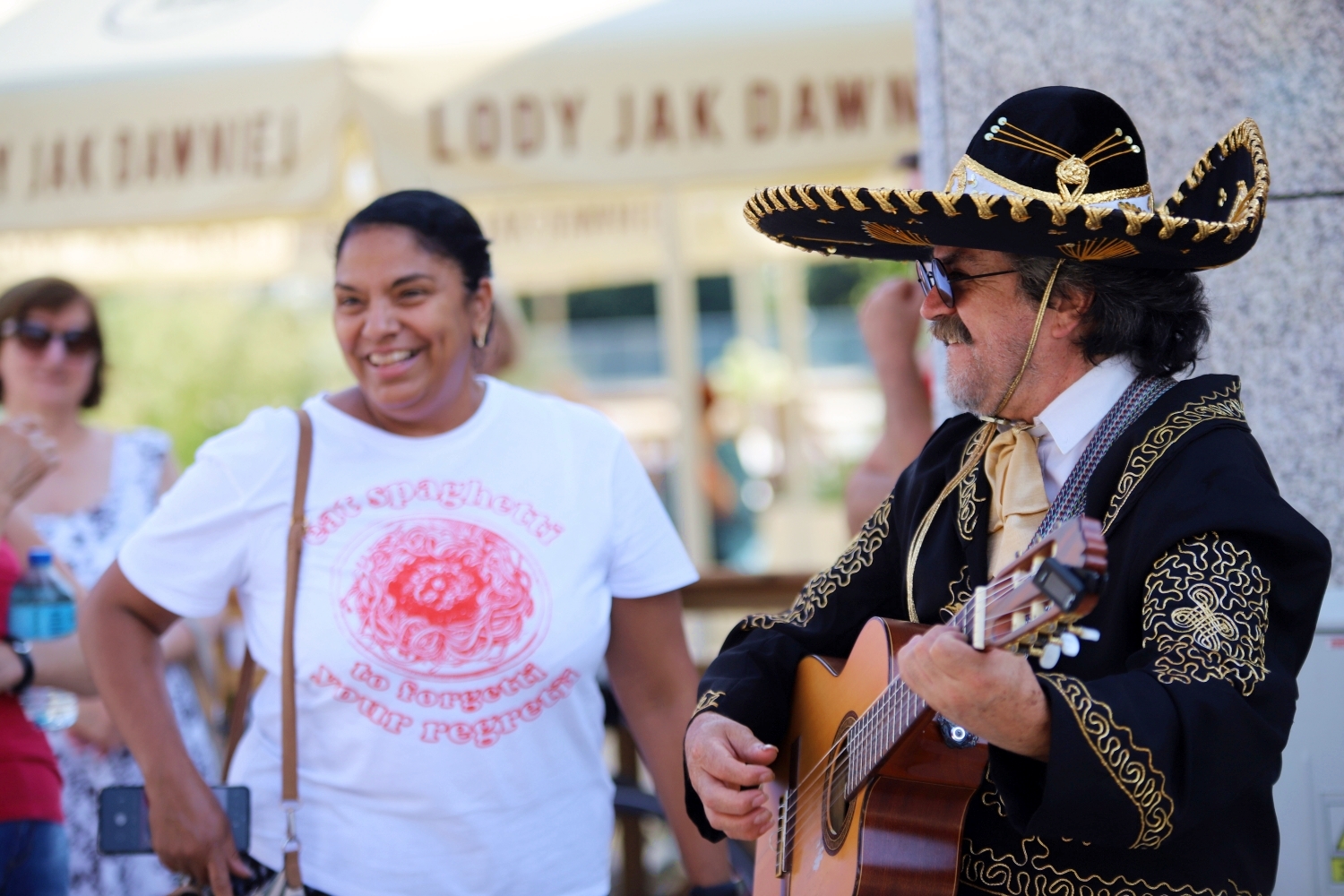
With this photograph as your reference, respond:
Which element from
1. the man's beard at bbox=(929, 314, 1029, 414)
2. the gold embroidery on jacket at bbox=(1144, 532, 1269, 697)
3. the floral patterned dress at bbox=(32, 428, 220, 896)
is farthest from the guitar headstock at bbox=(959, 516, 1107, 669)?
the floral patterned dress at bbox=(32, 428, 220, 896)

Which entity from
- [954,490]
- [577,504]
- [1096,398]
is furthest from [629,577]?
[1096,398]

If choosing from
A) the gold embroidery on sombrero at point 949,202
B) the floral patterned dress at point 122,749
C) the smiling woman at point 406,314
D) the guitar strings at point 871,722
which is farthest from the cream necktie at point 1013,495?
the floral patterned dress at point 122,749

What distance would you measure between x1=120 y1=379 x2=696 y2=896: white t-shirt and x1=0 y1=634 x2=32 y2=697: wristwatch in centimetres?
57

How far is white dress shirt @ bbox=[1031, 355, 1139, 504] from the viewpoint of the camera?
201 cm

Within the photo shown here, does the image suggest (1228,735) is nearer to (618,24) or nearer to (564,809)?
(564,809)

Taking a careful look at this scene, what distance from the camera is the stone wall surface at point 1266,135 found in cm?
297

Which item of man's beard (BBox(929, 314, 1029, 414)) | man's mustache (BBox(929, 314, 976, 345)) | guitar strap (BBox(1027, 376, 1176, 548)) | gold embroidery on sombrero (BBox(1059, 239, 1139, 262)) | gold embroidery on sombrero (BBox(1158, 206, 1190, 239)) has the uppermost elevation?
gold embroidery on sombrero (BBox(1158, 206, 1190, 239))

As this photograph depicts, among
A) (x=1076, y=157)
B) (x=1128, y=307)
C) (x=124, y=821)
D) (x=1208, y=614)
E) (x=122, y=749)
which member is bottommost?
(x=122, y=749)

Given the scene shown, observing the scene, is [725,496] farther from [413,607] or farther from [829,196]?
[829,196]

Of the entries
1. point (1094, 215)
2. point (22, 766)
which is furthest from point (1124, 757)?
point (22, 766)

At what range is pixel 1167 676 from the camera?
5.28ft

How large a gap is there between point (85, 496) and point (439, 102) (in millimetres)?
1843

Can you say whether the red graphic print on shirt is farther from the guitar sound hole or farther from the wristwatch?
the wristwatch

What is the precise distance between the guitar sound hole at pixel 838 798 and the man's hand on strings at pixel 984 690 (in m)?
0.53
